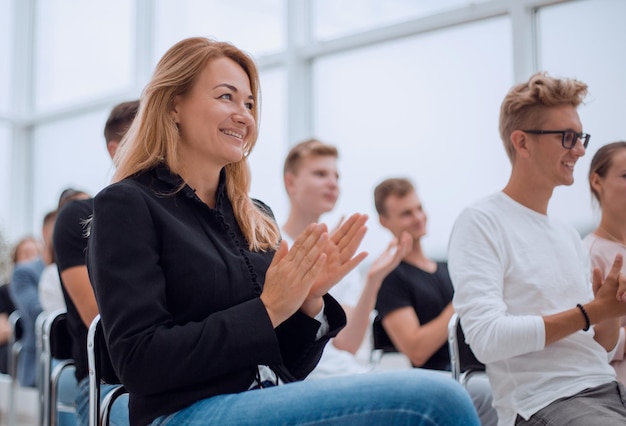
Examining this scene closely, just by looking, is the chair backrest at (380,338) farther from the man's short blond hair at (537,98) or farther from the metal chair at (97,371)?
the metal chair at (97,371)

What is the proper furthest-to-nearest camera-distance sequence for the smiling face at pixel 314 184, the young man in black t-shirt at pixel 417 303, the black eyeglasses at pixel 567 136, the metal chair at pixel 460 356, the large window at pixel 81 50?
the large window at pixel 81 50
the smiling face at pixel 314 184
the young man in black t-shirt at pixel 417 303
the metal chair at pixel 460 356
the black eyeglasses at pixel 567 136

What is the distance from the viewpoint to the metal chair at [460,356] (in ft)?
6.62

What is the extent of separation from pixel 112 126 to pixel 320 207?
0.87m

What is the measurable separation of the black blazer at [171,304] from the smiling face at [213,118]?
118mm

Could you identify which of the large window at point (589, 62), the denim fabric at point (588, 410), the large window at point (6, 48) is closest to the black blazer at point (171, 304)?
the denim fabric at point (588, 410)

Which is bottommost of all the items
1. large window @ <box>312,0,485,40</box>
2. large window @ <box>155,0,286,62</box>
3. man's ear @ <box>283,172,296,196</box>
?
man's ear @ <box>283,172,296,196</box>

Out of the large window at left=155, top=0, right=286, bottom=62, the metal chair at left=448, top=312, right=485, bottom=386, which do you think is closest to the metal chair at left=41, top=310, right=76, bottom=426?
the metal chair at left=448, top=312, right=485, bottom=386

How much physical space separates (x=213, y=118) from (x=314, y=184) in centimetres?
125

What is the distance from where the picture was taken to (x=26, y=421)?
5.46 m

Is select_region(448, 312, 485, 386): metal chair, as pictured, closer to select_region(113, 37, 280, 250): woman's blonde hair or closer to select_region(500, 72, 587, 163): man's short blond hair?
select_region(500, 72, 587, 163): man's short blond hair

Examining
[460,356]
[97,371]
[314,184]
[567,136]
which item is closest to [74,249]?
[97,371]

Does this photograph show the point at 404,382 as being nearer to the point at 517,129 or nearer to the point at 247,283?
the point at 247,283

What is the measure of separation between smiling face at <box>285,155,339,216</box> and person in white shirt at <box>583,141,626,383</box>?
994 millimetres

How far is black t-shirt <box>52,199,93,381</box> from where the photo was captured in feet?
6.80
